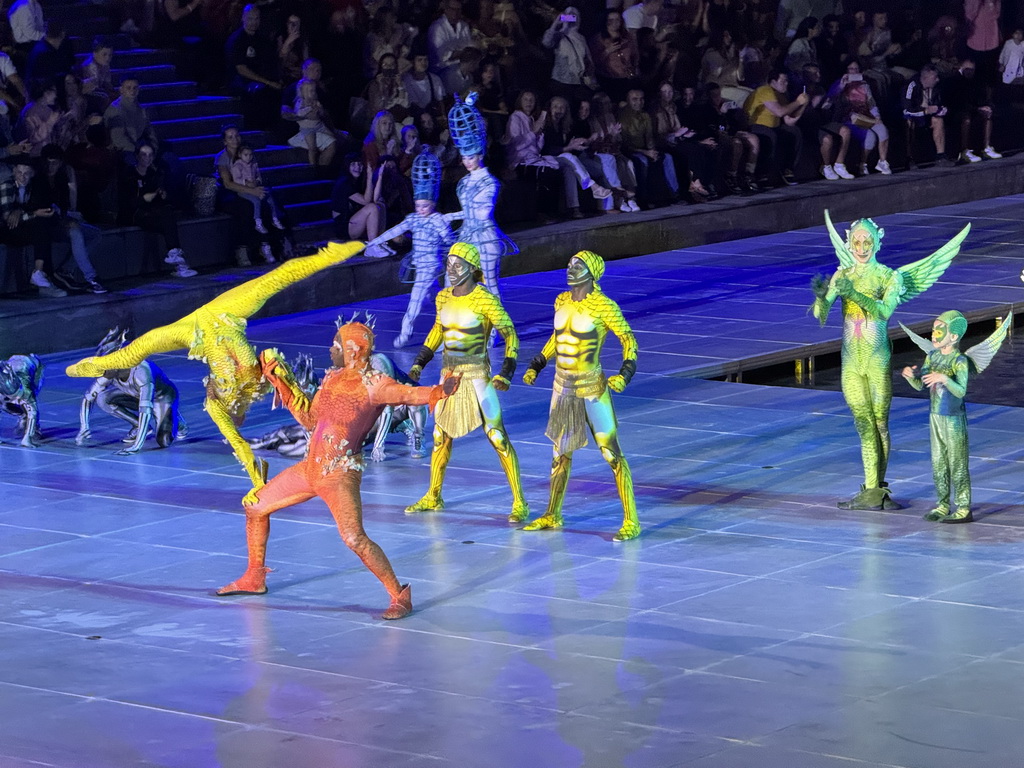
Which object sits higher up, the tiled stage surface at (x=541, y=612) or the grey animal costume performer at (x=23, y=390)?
the grey animal costume performer at (x=23, y=390)

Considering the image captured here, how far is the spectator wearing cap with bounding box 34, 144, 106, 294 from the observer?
728 inches

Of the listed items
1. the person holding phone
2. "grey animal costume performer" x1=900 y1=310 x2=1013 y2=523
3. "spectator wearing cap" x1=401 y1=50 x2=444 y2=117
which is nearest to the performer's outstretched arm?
"grey animal costume performer" x1=900 y1=310 x2=1013 y2=523

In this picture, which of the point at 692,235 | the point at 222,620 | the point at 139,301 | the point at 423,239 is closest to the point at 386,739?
the point at 222,620

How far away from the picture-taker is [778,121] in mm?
25469

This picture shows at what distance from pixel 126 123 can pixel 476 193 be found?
5216 millimetres

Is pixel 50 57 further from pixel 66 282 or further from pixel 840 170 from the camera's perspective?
pixel 840 170

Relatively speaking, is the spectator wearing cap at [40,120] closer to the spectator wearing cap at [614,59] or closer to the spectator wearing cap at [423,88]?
the spectator wearing cap at [423,88]

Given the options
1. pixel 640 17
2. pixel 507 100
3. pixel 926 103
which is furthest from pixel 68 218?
pixel 926 103

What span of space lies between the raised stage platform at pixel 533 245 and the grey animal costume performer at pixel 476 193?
3546 mm

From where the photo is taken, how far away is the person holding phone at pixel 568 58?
24.2 meters

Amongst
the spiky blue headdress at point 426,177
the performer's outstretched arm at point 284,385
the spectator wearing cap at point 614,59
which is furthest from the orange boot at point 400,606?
the spectator wearing cap at point 614,59

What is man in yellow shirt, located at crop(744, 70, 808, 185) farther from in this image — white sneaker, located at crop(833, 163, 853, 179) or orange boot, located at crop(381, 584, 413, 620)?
orange boot, located at crop(381, 584, 413, 620)

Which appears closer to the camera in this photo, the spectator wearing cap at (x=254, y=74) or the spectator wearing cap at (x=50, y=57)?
the spectator wearing cap at (x=50, y=57)

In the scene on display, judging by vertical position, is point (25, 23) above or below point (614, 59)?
above
